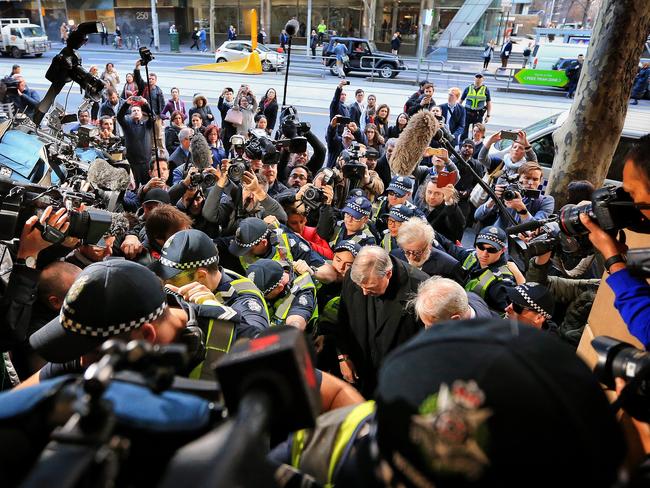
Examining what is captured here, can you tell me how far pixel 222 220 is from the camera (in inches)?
167

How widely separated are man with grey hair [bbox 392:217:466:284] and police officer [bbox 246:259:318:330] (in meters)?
0.76

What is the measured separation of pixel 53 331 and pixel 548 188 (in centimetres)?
581

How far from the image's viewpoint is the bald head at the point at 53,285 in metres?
2.42

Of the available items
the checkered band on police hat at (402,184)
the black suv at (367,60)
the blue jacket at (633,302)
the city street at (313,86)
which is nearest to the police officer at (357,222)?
the checkered band on police hat at (402,184)

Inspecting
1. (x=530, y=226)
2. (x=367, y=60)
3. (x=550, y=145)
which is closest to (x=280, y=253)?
(x=530, y=226)

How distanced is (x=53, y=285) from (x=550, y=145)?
6.73 metres

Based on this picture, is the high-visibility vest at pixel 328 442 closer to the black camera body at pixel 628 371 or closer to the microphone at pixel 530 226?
the black camera body at pixel 628 371

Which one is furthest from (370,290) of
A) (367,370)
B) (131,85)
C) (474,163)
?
(131,85)

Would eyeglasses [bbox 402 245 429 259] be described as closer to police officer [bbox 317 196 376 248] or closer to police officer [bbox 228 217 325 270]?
police officer [bbox 317 196 376 248]

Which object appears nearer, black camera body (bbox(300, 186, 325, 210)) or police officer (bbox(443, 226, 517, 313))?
police officer (bbox(443, 226, 517, 313))

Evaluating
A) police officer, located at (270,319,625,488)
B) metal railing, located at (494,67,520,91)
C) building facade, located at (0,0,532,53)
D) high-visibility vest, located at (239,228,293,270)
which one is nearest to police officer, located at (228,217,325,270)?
high-visibility vest, located at (239,228,293,270)

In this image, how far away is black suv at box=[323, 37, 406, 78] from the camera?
833 inches

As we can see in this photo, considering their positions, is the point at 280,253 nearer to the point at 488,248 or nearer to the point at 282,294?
the point at 282,294

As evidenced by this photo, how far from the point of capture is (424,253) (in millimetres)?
3475
